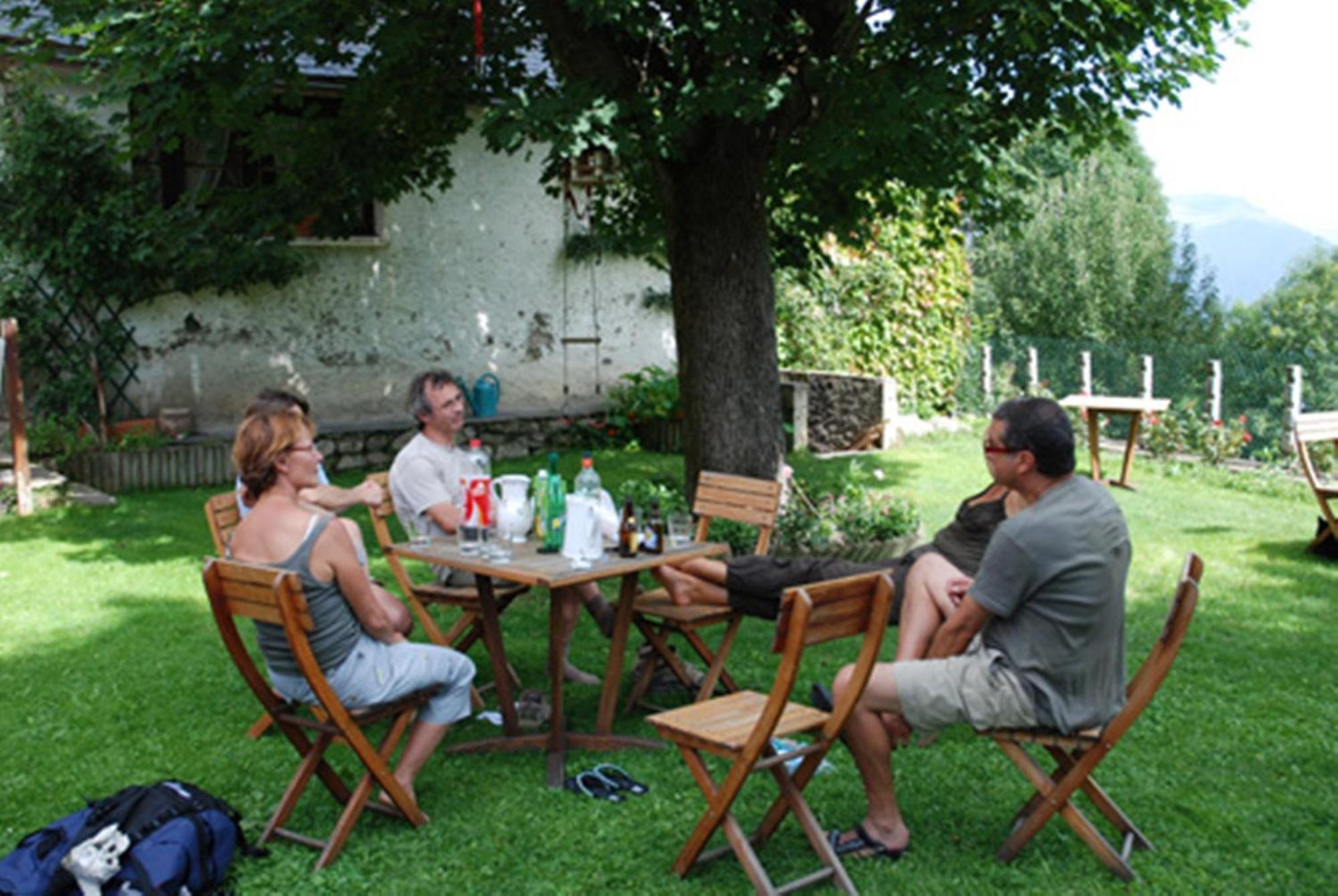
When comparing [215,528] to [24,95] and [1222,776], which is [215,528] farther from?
[24,95]

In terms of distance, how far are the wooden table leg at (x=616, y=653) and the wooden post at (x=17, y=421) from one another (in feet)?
22.8

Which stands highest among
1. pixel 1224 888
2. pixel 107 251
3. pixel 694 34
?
pixel 694 34

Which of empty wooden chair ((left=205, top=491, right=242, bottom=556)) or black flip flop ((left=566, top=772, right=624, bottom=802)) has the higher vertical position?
empty wooden chair ((left=205, top=491, right=242, bottom=556))

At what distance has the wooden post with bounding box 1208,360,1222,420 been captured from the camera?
14.7m

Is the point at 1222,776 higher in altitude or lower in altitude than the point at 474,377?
lower

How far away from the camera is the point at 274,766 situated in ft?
16.6

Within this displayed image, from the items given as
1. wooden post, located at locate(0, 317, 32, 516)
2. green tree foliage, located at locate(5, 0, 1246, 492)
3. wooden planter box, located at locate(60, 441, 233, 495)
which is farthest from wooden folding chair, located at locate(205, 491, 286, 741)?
wooden planter box, located at locate(60, 441, 233, 495)

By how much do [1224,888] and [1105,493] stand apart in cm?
128

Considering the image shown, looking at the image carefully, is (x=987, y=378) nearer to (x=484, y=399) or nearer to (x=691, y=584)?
(x=484, y=399)

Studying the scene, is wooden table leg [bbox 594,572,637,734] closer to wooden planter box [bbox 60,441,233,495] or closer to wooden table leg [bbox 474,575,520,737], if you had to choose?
wooden table leg [bbox 474,575,520,737]

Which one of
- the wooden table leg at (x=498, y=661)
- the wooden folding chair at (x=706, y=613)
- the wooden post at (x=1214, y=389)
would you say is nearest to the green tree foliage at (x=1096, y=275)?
the wooden post at (x=1214, y=389)

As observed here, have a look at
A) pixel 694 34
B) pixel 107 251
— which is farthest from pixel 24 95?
pixel 694 34

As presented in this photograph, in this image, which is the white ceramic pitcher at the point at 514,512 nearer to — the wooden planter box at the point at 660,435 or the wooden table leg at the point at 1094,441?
the wooden table leg at the point at 1094,441

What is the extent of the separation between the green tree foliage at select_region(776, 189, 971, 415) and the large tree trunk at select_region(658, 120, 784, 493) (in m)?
6.89
